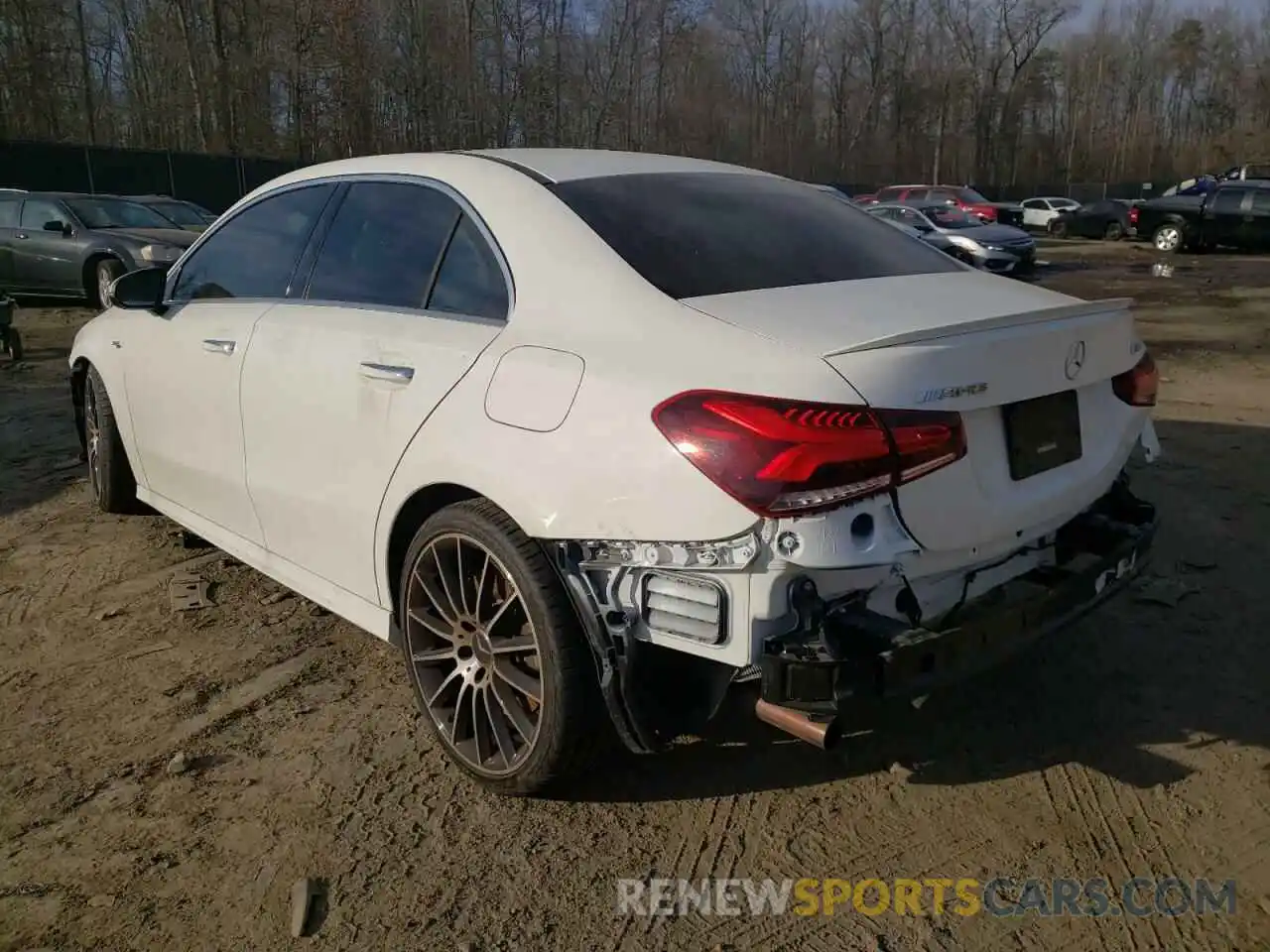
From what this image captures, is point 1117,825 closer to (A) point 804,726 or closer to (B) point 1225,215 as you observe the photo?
(A) point 804,726

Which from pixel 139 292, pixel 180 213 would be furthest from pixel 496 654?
pixel 180 213

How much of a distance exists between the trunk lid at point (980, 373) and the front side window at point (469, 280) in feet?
2.05

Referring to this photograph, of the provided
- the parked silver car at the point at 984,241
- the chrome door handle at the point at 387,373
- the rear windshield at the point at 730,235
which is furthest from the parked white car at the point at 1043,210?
the chrome door handle at the point at 387,373

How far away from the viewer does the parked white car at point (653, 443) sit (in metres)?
2.23

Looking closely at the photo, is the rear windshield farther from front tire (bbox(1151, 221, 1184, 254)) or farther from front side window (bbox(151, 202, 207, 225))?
front tire (bbox(1151, 221, 1184, 254))

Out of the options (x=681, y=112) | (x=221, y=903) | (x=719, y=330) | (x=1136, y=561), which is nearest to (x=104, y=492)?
(x=221, y=903)

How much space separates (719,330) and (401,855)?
1.56 meters

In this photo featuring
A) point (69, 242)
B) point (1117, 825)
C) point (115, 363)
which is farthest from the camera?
point (69, 242)

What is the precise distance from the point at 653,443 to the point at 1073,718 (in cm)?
184

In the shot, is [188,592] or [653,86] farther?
[653,86]

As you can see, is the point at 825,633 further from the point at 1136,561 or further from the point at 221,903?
the point at 221,903

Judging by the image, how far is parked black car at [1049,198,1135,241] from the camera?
3034 centimetres

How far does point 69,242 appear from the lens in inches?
498

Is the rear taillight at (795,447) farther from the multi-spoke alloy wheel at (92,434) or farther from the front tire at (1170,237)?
the front tire at (1170,237)
